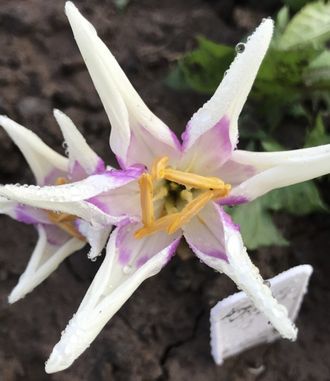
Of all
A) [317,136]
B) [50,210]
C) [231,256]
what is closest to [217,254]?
[231,256]

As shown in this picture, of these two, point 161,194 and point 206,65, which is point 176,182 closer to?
point 161,194

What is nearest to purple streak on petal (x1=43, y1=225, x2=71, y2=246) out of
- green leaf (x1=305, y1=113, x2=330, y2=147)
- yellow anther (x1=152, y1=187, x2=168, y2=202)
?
yellow anther (x1=152, y1=187, x2=168, y2=202)

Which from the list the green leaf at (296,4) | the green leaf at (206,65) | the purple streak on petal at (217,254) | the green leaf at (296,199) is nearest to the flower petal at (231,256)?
the purple streak on petal at (217,254)

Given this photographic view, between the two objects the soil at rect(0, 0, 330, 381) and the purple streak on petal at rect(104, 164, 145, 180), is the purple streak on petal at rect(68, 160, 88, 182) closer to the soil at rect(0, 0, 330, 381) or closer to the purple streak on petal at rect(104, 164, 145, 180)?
the purple streak on petal at rect(104, 164, 145, 180)

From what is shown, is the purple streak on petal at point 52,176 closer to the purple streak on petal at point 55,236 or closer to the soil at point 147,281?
the purple streak on petal at point 55,236

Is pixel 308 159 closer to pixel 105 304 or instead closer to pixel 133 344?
pixel 105 304

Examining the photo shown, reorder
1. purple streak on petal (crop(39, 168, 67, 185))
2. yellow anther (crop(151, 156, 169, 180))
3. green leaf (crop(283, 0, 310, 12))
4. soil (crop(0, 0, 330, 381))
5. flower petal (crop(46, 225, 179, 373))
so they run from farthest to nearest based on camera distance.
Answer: green leaf (crop(283, 0, 310, 12))
soil (crop(0, 0, 330, 381))
purple streak on petal (crop(39, 168, 67, 185))
yellow anther (crop(151, 156, 169, 180))
flower petal (crop(46, 225, 179, 373))
